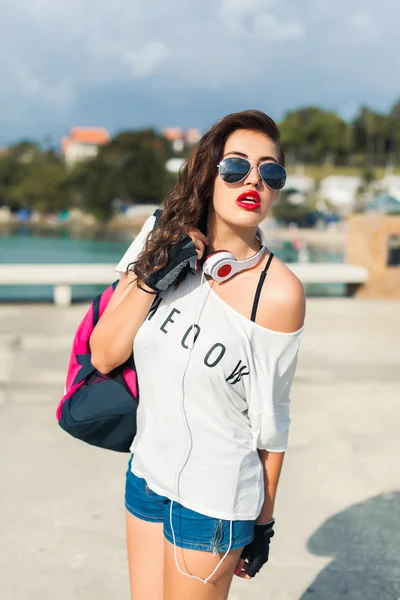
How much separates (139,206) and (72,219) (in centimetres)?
1123

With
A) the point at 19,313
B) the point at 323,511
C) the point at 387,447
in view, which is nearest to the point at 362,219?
the point at 19,313

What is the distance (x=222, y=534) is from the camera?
158cm

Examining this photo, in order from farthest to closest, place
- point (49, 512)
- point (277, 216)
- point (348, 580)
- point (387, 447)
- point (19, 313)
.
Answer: point (277, 216)
point (19, 313)
point (387, 447)
point (49, 512)
point (348, 580)

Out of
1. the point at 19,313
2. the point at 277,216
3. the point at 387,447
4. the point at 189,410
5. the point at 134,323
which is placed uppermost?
the point at 134,323

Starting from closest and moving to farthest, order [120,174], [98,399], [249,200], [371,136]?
[249,200] → [98,399] → [120,174] → [371,136]

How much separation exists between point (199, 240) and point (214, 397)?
0.42m

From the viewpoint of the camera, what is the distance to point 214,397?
1.58 meters

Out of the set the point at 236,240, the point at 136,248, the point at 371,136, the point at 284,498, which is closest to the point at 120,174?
the point at 371,136

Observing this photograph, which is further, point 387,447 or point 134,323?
point 387,447

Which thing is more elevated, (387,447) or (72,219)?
(387,447)

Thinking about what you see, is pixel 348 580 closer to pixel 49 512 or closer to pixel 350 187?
pixel 49 512

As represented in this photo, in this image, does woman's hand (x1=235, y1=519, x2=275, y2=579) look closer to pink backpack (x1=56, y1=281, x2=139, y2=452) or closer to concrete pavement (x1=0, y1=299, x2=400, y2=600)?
pink backpack (x1=56, y1=281, x2=139, y2=452)

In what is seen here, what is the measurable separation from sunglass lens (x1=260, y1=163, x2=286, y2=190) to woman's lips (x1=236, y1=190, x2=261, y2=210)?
0.05 m

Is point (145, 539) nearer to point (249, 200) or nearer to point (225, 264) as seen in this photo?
point (225, 264)
